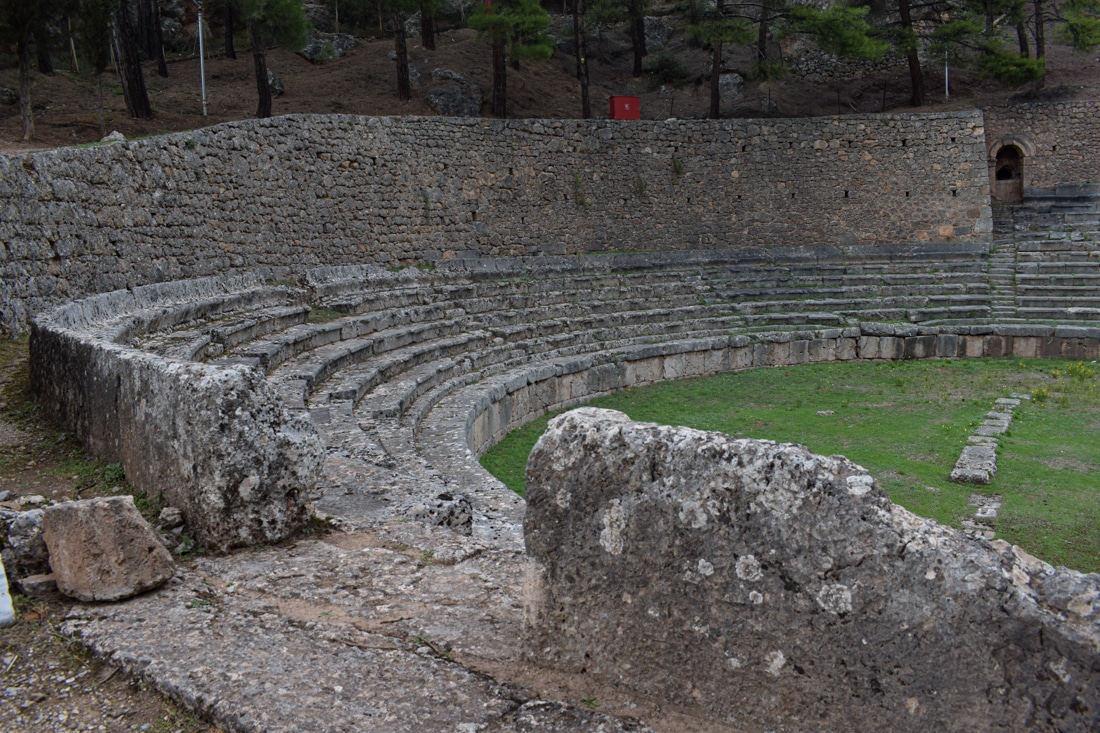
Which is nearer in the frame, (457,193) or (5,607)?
(5,607)

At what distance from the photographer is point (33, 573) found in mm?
3461

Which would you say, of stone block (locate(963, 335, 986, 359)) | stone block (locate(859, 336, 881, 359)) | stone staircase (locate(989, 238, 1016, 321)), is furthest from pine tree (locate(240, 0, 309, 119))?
stone staircase (locate(989, 238, 1016, 321))

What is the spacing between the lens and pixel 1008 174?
25719 mm

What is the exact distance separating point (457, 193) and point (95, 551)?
15199 millimetres

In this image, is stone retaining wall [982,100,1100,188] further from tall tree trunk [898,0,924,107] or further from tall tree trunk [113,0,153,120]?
tall tree trunk [113,0,153,120]

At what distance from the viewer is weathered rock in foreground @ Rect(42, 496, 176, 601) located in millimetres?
3316

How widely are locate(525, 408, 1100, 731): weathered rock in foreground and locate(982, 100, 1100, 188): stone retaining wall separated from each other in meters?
25.7

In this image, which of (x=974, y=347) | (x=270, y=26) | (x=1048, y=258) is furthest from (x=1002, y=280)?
(x=270, y=26)

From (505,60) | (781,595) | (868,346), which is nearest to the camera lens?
(781,595)

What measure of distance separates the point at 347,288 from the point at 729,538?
12.2 meters

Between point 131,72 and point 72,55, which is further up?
point 72,55

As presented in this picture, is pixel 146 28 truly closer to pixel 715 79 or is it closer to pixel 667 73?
pixel 715 79

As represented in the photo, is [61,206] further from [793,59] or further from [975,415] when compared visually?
[793,59]

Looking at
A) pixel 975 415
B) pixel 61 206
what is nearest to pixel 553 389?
pixel 975 415
